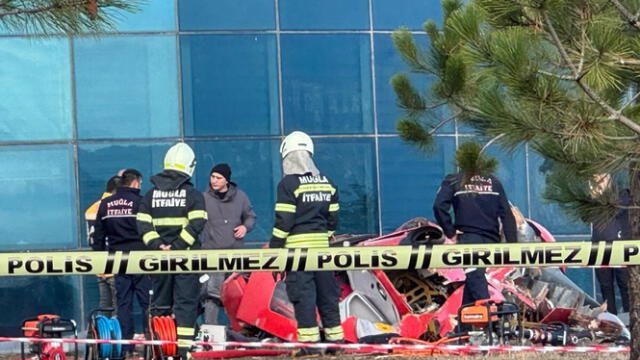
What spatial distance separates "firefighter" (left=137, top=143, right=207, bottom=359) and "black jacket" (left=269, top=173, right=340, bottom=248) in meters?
0.63

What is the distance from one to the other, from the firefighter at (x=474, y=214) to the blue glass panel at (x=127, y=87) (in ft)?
16.1

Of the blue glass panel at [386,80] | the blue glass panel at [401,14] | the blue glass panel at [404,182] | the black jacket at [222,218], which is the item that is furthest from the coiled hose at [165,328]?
the blue glass panel at [401,14]

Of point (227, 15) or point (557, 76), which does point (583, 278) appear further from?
point (557, 76)

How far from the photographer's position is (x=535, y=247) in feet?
26.9

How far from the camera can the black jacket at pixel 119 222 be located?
12344 millimetres

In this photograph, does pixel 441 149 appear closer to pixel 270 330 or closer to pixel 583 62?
pixel 270 330

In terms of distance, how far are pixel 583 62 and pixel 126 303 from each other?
5979 millimetres

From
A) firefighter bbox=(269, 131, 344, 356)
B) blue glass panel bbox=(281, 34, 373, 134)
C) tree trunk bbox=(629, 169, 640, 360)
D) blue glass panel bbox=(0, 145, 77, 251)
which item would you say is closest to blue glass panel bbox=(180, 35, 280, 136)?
blue glass panel bbox=(281, 34, 373, 134)

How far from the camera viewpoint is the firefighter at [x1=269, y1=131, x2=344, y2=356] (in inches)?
429

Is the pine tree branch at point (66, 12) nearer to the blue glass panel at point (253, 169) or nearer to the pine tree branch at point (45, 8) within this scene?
the pine tree branch at point (45, 8)

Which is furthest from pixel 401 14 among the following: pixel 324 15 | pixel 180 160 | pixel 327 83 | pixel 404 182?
pixel 180 160

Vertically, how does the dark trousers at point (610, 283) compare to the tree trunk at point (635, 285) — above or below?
below

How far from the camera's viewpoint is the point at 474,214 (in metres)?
12.0

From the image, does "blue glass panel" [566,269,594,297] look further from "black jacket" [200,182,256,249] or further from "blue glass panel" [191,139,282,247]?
"black jacket" [200,182,256,249]
